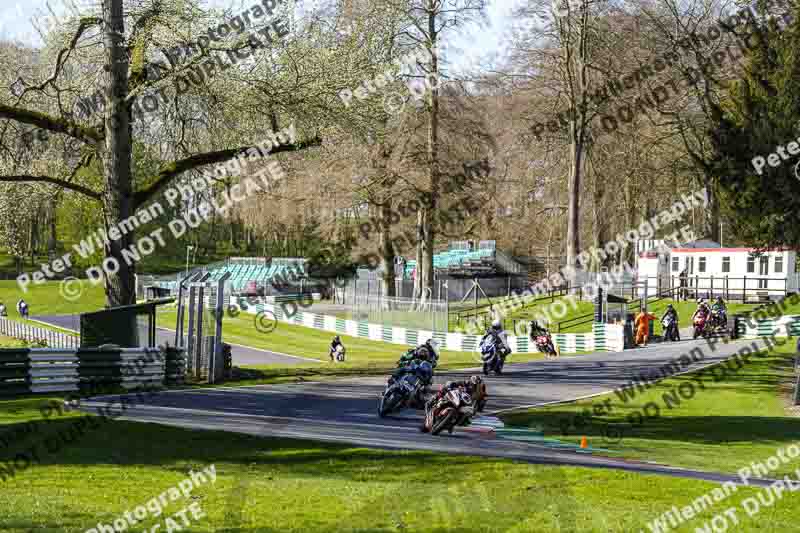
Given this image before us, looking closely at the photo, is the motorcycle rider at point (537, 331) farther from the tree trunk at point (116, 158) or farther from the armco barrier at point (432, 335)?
the tree trunk at point (116, 158)

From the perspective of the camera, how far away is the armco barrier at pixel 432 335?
115 ft

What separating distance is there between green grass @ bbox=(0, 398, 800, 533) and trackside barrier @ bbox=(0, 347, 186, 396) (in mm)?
5389

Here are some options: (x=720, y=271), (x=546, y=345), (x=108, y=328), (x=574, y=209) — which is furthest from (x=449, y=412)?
(x=720, y=271)

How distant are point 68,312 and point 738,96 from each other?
50571 millimetres

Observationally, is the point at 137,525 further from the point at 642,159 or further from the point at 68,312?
the point at 68,312

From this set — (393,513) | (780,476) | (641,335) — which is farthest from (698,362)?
(393,513)

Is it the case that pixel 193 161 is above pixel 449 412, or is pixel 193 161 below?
above

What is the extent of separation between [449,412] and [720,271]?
37.0m

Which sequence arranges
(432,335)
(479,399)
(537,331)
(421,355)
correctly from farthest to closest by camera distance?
(432,335)
(537,331)
(421,355)
(479,399)

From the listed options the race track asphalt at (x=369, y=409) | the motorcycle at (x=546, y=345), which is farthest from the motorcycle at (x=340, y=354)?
the race track asphalt at (x=369, y=409)

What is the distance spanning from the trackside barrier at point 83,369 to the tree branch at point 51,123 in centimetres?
531

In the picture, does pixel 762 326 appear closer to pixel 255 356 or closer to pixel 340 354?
pixel 340 354

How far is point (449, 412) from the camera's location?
47.7 ft

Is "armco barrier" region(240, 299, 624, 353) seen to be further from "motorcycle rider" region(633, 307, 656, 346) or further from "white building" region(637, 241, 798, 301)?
"white building" region(637, 241, 798, 301)
